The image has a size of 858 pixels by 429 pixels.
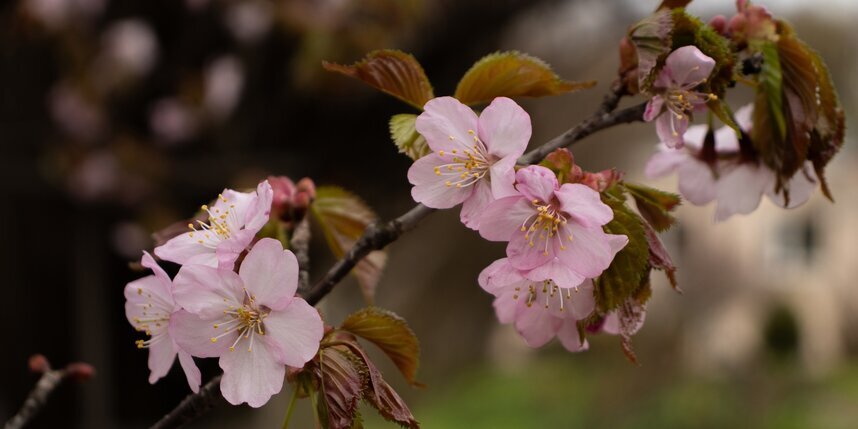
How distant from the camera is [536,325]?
49cm

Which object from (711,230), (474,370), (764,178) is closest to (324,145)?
(764,178)

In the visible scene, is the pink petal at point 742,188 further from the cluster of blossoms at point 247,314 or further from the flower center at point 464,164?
the cluster of blossoms at point 247,314

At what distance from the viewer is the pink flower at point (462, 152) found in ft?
1.43

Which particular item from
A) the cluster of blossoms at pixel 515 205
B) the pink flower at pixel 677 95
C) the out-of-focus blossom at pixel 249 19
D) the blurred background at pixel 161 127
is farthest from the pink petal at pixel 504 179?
the out-of-focus blossom at pixel 249 19

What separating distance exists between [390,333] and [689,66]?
0.71ft

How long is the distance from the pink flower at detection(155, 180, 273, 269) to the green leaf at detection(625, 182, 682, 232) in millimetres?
196

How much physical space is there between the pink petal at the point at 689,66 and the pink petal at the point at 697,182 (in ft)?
0.33

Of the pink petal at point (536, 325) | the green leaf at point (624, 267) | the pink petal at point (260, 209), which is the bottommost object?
the pink petal at point (536, 325)

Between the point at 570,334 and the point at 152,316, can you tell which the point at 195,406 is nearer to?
the point at 152,316

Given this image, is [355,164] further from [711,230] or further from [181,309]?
[711,230]

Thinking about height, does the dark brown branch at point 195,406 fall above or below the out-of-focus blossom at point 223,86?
above

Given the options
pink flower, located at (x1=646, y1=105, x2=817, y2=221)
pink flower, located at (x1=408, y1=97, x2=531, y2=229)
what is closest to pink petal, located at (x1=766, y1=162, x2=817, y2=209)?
pink flower, located at (x1=646, y1=105, x2=817, y2=221)

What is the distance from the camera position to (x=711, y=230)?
5.81 meters

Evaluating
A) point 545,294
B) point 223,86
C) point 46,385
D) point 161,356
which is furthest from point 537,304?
point 223,86
